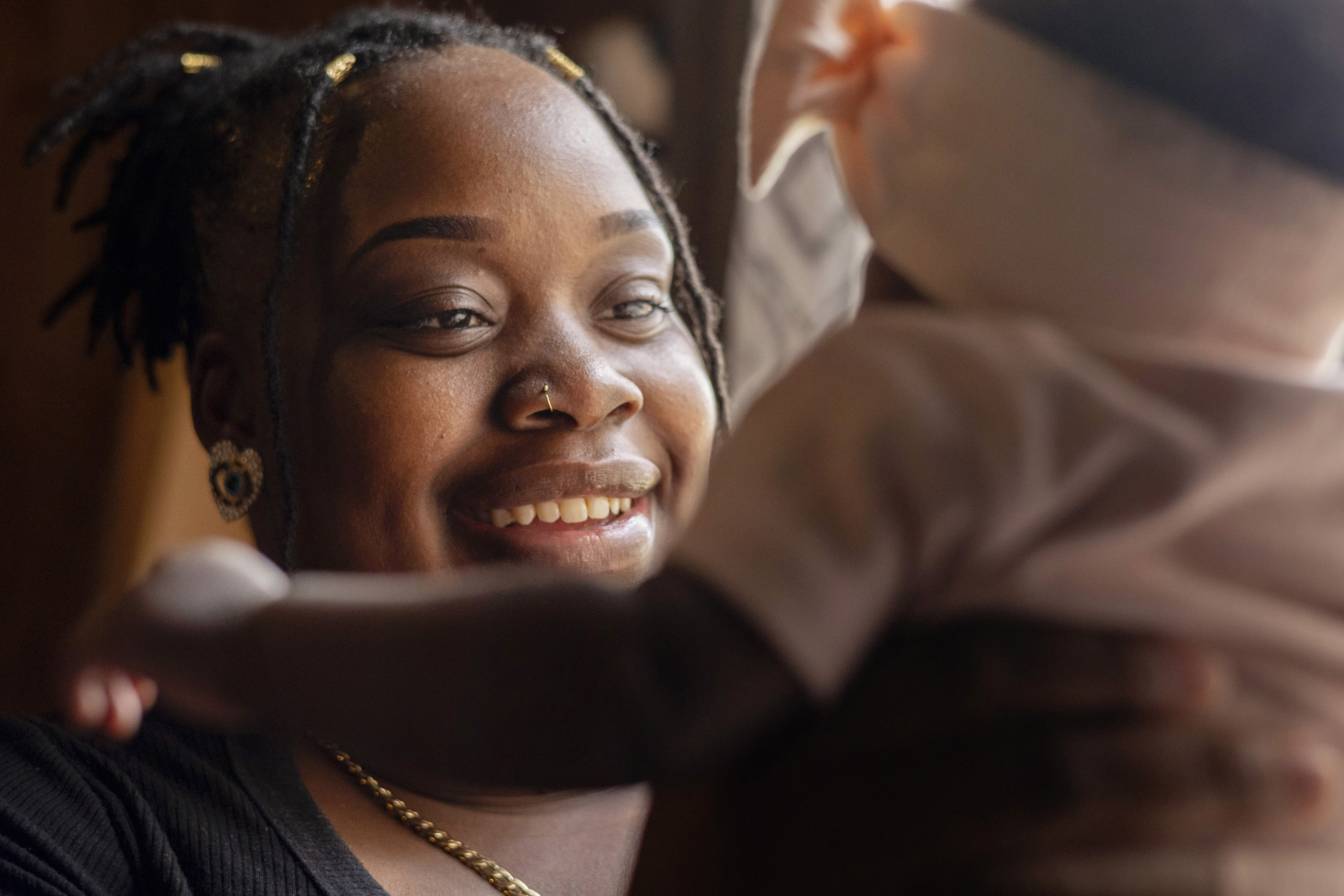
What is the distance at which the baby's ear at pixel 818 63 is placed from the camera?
478mm

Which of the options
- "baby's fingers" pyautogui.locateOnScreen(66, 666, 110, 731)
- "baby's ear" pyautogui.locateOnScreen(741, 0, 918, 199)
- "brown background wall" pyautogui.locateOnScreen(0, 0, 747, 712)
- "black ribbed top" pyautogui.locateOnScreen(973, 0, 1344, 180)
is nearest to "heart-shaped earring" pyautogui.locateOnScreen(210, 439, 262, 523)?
"baby's fingers" pyautogui.locateOnScreen(66, 666, 110, 731)

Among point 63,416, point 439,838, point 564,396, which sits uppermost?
point 564,396

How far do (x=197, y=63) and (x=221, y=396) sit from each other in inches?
14.0

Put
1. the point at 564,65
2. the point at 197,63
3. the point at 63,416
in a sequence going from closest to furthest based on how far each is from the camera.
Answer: the point at 564,65 < the point at 197,63 < the point at 63,416

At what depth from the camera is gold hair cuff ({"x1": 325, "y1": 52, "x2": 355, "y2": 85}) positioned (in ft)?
2.91

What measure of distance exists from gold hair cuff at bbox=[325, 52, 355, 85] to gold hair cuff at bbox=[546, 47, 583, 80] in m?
0.16

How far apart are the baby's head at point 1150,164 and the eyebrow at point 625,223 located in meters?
0.41

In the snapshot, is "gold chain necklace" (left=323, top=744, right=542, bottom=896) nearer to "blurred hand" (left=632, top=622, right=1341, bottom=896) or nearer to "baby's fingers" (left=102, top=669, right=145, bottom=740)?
"baby's fingers" (left=102, top=669, right=145, bottom=740)

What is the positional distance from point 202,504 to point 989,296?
4.93 ft

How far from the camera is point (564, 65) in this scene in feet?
3.20

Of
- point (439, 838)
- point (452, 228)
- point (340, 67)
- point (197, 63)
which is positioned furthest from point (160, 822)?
point (197, 63)

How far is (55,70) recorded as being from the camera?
5.45ft

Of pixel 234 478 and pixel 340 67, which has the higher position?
pixel 340 67

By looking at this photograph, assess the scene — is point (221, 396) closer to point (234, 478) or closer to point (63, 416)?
point (234, 478)
